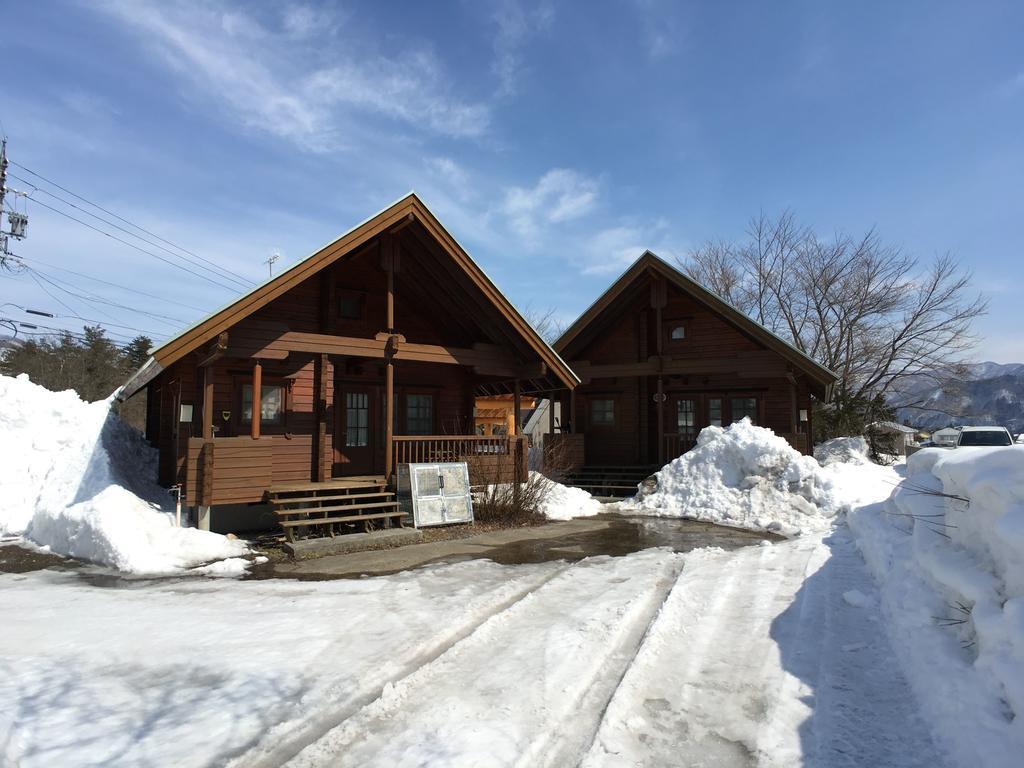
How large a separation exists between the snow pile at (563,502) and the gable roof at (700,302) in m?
6.25

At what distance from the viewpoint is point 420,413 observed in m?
14.8

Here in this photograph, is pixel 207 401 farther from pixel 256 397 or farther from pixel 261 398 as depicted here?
pixel 261 398

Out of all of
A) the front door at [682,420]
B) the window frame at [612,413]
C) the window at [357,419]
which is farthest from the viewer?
the window frame at [612,413]

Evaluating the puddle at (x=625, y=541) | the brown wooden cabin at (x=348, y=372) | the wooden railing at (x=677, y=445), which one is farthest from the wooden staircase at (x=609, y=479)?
the puddle at (x=625, y=541)

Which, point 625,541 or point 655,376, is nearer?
point 625,541

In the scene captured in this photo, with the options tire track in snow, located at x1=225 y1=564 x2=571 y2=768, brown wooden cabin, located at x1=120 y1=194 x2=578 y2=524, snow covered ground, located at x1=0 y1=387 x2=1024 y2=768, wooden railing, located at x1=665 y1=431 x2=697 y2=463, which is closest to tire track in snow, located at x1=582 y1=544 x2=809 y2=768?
snow covered ground, located at x1=0 y1=387 x2=1024 y2=768

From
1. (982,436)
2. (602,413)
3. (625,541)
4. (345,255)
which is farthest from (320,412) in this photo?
(982,436)

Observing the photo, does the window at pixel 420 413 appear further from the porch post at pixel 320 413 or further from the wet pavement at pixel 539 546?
the wet pavement at pixel 539 546

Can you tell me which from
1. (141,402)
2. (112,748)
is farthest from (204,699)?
(141,402)

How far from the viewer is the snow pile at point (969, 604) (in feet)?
9.82

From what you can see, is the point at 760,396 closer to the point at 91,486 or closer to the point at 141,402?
the point at 91,486

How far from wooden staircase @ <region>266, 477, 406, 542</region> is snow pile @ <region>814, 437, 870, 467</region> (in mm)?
17304

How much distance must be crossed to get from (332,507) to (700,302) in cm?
1292

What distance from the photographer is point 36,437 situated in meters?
12.5
